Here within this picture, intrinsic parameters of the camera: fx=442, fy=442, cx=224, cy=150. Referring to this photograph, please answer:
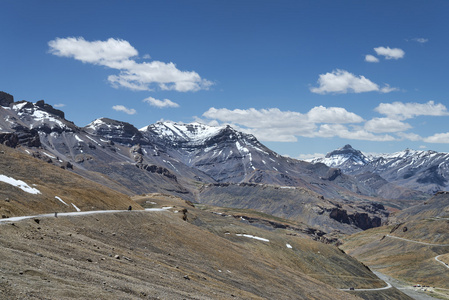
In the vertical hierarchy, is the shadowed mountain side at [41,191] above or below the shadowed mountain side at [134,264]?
above

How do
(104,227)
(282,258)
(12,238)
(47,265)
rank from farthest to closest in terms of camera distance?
(282,258) → (104,227) → (12,238) → (47,265)

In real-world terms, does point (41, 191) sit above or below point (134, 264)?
above

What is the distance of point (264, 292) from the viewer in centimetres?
6831

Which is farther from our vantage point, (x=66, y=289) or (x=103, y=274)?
(x=103, y=274)

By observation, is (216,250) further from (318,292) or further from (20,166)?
(20,166)

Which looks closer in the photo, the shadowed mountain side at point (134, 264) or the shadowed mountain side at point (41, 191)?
the shadowed mountain side at point (134, 264)

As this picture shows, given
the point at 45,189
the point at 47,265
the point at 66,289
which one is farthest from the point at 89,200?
the point at 66,289

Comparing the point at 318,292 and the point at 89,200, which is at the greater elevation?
the point at 89,200

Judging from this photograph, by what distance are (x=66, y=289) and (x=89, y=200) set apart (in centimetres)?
6143

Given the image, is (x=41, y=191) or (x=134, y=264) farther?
(x=41, y=191)

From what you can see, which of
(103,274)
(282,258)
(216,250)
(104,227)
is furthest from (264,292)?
(282,258)

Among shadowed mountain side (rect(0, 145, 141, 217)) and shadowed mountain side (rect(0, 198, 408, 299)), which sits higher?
shadowed mountain side (rect(0, 145, 141, 217))

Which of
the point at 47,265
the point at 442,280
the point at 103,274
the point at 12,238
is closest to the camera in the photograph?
the point at 47,265

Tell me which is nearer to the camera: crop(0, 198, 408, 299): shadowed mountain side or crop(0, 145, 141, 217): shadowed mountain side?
crop(0, 198, 408, 299): shadowed mountain side
